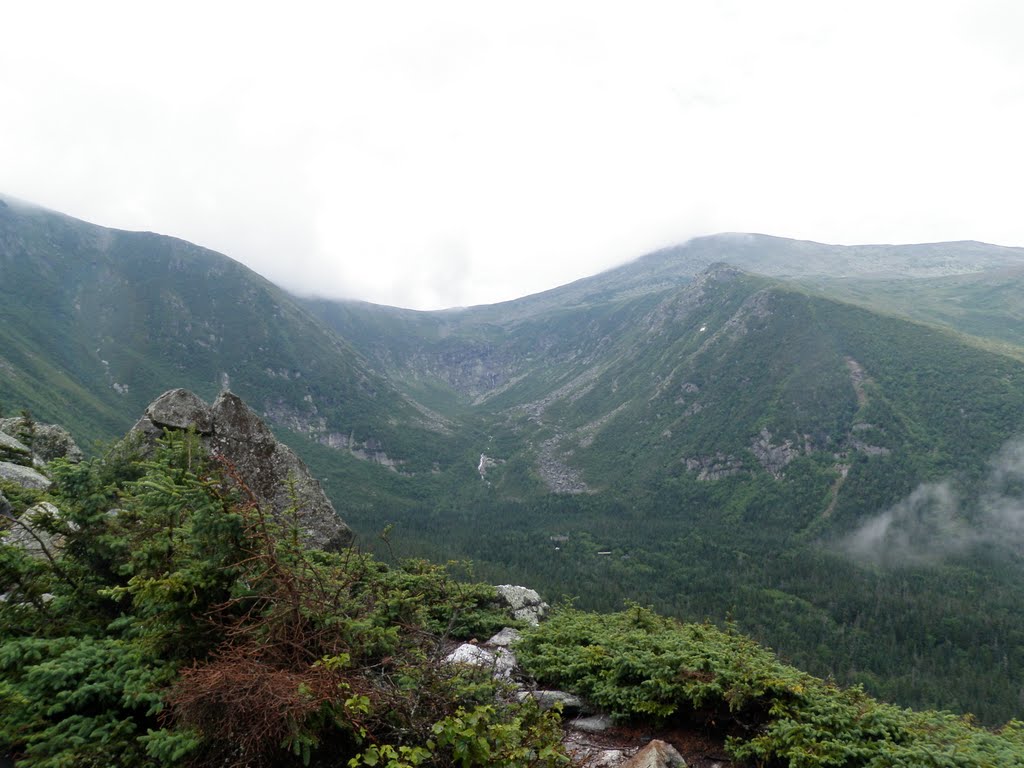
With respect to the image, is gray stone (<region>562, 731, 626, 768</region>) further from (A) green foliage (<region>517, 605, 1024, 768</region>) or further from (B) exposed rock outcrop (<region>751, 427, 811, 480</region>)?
(B) exposed rock outcrop (<region>751, 427, 811, 480</region>)

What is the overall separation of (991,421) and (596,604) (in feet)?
542

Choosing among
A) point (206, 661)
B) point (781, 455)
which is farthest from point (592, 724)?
point (781, 455)

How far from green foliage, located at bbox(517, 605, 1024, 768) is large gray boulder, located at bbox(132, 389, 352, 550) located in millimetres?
14855

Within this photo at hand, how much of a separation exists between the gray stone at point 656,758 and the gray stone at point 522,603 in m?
10.3

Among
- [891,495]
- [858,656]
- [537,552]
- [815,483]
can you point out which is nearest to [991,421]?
[891,495]

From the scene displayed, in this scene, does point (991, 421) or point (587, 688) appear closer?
point (587, 688)

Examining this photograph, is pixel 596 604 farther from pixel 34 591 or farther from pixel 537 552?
pixel 34 591

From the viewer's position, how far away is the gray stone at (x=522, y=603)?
57.4 ft

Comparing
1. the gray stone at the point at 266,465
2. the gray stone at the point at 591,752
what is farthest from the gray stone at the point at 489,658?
the gray stone at the point at 266,465

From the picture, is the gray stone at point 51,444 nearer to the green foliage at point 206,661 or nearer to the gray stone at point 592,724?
the green foliage at point 206,661

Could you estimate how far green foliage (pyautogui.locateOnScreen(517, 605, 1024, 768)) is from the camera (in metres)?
6.50

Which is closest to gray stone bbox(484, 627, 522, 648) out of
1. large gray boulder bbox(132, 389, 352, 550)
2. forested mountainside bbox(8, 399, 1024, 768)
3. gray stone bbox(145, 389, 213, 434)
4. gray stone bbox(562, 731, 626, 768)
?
forested mountainside bbox(8, 399, 1024, 768)

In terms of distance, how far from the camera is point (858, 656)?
317 feet

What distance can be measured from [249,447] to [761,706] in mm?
24247
